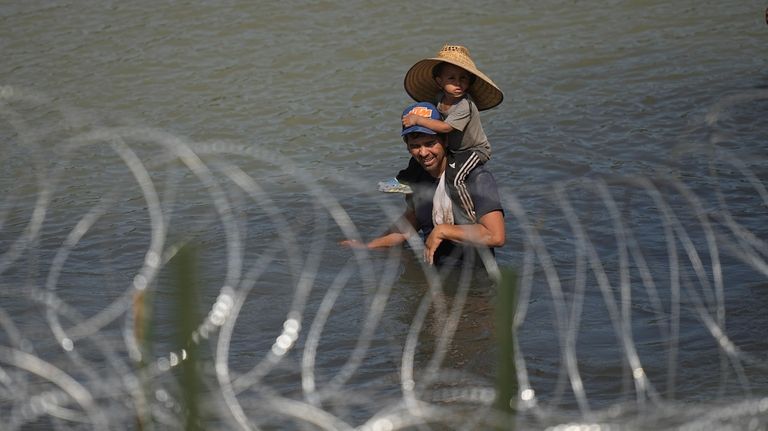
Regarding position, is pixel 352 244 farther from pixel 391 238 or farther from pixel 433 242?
pixel 433 242

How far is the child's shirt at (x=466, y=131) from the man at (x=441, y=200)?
113mm

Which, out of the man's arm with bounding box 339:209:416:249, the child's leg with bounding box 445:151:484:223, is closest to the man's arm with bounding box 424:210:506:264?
the child's leg with bounding box 445:151:484:223

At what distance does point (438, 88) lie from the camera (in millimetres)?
6891

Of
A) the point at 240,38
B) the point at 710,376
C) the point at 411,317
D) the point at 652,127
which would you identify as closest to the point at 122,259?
the point at 411,317

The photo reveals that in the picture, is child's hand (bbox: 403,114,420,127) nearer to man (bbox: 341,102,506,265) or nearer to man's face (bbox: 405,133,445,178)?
man (bbox: 341,102,506,265)

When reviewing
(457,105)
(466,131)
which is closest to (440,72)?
(457,105)

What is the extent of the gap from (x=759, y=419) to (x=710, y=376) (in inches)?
33.5

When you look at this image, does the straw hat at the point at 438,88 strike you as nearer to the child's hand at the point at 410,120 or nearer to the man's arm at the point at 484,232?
the child's hand at the point at 410,120

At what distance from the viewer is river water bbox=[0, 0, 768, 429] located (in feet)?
16.5

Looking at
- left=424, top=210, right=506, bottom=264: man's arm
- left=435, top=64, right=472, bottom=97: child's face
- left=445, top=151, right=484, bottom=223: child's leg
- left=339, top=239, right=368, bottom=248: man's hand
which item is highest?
left=435, top=64, right=472, bottom=97: child's face

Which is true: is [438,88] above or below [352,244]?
above

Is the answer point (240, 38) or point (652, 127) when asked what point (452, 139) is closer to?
point (652, 127)

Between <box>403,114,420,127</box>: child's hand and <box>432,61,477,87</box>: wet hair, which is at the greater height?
<box>432,61,477,87</box>: wet hair

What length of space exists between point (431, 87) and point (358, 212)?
2005 mm
